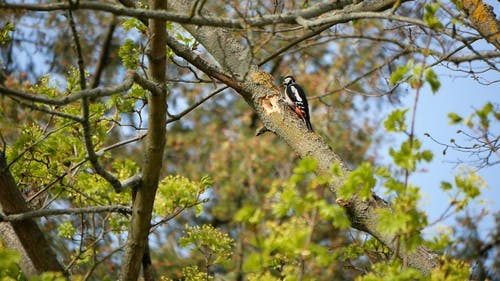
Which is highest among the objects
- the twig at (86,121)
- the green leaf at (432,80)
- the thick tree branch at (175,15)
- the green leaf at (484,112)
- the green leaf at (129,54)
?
the green leaf at (129,54)

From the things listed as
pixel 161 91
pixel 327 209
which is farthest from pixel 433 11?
pixel 161 91

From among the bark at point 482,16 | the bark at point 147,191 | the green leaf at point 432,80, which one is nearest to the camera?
the green leaf at point 432,80

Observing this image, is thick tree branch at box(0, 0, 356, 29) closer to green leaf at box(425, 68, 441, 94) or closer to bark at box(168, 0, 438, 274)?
green leaf at box(425, 68, 441, 94)

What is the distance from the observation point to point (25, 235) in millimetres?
3434

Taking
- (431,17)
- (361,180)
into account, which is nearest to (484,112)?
(431,17)

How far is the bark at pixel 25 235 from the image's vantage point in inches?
133

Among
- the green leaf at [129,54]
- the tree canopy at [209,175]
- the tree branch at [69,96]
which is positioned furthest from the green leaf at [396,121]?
the green leaf at [129,54]

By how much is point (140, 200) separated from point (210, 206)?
8630 millimetres

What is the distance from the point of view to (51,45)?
10.9m

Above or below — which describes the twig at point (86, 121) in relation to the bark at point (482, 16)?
below

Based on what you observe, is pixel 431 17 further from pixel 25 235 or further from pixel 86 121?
pixel 25 235

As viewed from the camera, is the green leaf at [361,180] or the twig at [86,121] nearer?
the green leaf at [361,180]

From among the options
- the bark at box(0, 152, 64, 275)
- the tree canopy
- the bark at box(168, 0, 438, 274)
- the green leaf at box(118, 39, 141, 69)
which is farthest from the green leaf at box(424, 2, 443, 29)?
the bark at box(0, 152, 64, 275)

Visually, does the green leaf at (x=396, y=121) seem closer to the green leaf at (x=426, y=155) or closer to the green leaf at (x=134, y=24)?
the green leaf at (x=426, y=155)
